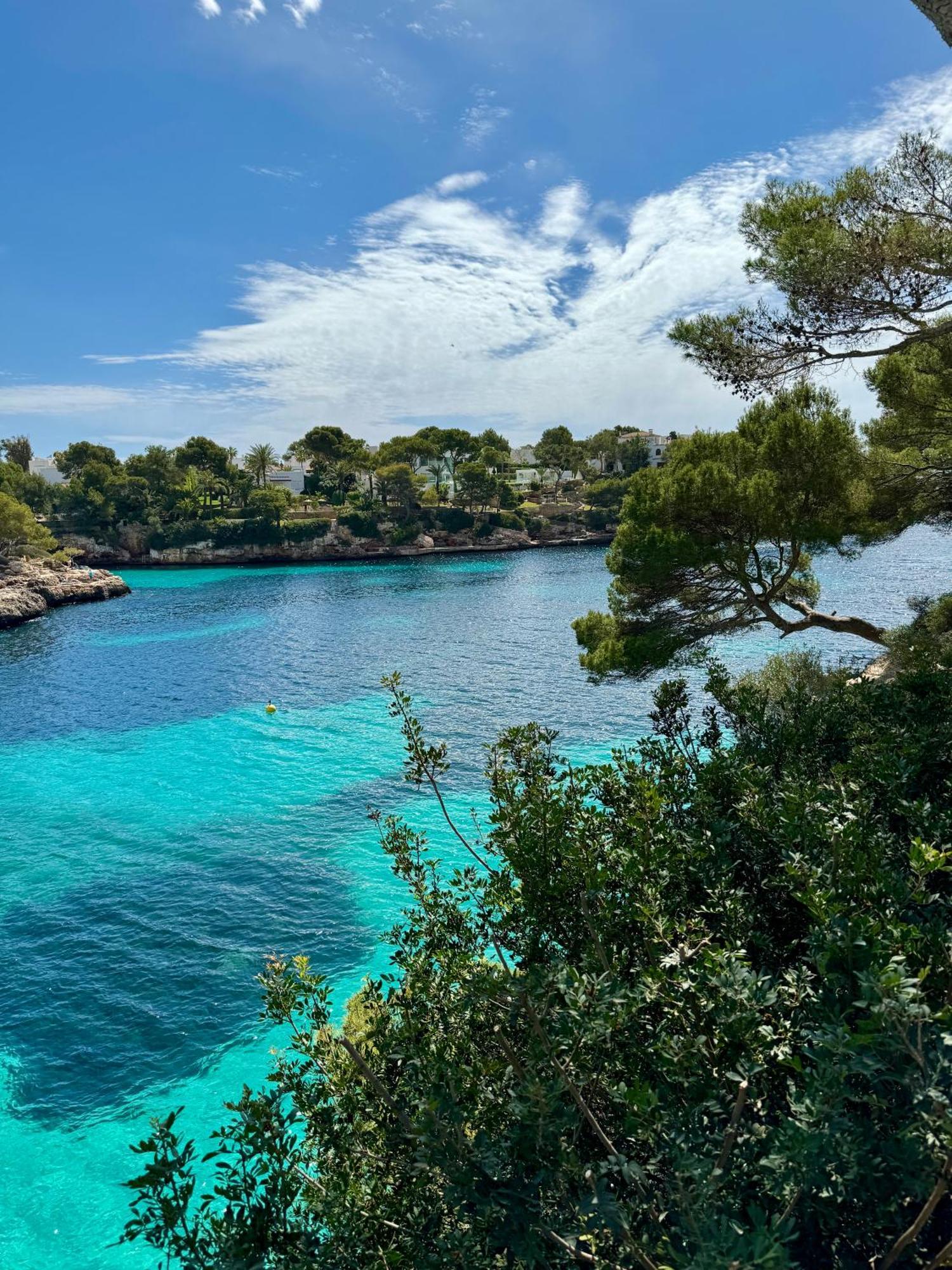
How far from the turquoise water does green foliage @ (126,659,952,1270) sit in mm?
6547

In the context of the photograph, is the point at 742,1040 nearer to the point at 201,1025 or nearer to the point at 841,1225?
the point at 841,1225

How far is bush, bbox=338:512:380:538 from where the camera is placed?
3051 inches

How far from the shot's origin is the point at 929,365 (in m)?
11.1

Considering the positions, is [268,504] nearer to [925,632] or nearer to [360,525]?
[360,525]

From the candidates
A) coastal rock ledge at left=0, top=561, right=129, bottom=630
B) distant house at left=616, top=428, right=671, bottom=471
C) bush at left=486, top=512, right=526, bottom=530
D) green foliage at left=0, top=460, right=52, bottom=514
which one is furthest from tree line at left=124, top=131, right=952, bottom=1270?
distant house at left=616, top=428, right=671, bottom=471

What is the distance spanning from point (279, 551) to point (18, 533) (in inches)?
969

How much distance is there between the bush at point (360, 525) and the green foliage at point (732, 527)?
65155 mm

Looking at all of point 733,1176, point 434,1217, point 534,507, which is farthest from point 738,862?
point 534,507

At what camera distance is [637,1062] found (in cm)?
326

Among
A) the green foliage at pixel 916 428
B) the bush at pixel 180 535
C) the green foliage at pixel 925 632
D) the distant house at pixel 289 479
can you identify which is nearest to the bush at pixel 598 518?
the bush at pixel 180 535

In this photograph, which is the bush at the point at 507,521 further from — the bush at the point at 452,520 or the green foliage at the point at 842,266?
the green foliage at the point at 842,266

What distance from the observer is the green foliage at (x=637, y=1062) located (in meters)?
2.41

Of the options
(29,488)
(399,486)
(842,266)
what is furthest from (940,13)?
(29,488)

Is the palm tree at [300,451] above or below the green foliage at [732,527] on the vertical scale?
above
